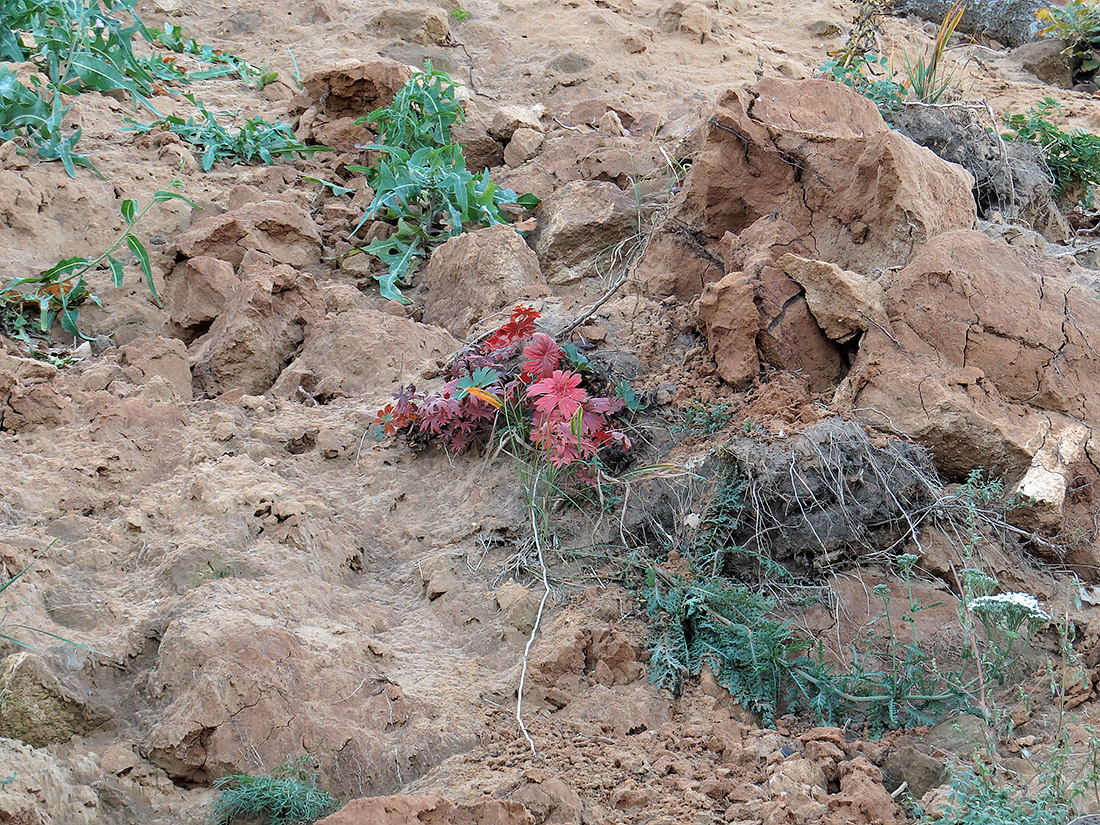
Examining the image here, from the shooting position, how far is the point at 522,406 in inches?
122

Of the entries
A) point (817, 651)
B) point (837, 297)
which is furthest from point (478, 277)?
point (817, 651)

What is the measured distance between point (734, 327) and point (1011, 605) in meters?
1.25

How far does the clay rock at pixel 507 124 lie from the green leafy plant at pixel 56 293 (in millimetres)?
1870

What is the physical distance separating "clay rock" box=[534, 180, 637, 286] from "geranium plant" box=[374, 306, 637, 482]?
1.02m

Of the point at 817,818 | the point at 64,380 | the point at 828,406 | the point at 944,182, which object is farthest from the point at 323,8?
the point at 817,818

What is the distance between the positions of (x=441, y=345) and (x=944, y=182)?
1.95 m

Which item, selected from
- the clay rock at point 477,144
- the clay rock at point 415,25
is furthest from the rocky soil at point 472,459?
the clay rock at point 415,25

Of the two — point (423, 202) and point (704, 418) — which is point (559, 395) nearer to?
point (704, 418)

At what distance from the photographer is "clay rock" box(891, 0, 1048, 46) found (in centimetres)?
800

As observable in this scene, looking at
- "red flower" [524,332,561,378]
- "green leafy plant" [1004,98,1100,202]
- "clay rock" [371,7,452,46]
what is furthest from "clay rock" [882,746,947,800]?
"clay rock" [371,7,452,46]

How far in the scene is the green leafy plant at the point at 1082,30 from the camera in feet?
23.2

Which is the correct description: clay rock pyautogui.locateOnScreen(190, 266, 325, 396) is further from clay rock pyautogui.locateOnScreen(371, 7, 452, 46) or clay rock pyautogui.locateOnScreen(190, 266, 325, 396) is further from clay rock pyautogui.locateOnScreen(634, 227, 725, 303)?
clay rock pyautogui.locateOnScreen(371, 7, 452, 46)

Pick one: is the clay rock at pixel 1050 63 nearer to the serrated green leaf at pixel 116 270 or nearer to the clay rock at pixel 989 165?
the clay rock at pixel 989 165

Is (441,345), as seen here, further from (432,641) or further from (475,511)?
(432,641)
